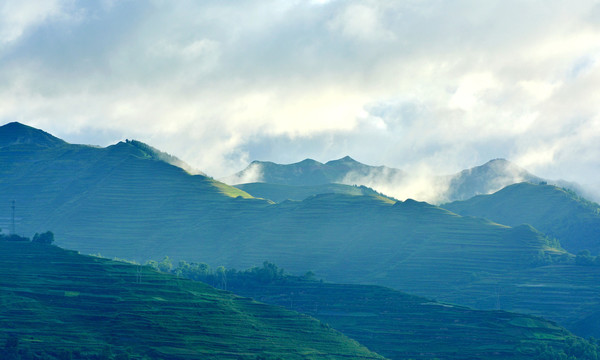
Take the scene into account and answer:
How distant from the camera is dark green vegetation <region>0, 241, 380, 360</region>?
141 m

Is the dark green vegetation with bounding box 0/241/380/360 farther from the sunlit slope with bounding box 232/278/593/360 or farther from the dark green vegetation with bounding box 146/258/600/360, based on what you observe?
the dark green vegetation with bounding box 146/258/600/360

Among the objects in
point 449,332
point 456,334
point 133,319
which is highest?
point 449,332

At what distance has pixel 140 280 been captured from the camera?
180 meters

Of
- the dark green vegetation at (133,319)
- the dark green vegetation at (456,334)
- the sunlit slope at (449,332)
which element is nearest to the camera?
the dark green vegetation at (133,319)

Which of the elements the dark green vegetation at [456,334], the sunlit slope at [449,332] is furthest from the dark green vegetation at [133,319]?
the dark green vegetation at [456,334]

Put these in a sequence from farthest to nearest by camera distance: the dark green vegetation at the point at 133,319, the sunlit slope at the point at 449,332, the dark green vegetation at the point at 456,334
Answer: the sunlit slope at the point at 449,332, the dark green vegetation at the point at 456,334, the dark green vegetation at the point at 133,319

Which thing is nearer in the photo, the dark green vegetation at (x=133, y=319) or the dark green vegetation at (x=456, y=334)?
the dark green vegetation at (x=133, y=319)

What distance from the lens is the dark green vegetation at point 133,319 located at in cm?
14138

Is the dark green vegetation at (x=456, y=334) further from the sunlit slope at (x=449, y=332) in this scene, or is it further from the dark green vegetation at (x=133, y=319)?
the dark green vegetation at (x=133, y=319)

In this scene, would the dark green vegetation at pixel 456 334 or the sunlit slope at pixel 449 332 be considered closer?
the dark green vegetation at pixel 456 334

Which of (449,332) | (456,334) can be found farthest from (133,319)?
(456,334)

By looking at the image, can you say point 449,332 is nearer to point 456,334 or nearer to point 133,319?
point 456,334

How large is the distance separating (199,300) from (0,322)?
40.9 meters

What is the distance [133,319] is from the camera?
154m
